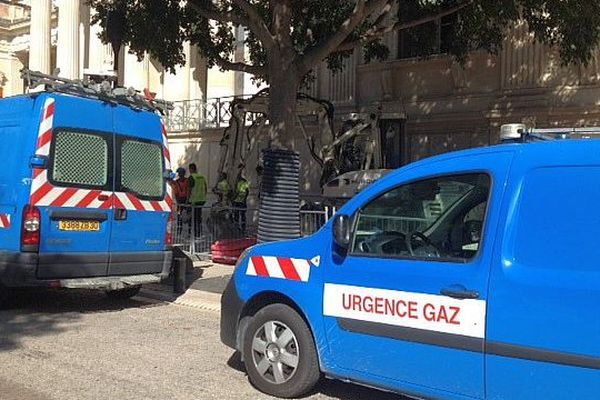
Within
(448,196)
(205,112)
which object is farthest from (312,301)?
(205,112)

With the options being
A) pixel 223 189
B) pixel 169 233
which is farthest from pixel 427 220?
pixel 223 189

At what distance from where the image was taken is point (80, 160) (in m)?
7.57

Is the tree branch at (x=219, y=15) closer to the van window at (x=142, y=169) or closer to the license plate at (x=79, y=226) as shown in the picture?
the van window at (x=142, y=169)

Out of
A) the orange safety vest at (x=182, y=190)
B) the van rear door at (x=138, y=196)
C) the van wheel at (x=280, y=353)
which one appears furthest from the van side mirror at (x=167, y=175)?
the orange safety vest at (x=182, y=190)

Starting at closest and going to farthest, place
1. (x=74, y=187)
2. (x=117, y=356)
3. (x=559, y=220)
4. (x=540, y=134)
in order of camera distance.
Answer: (x=559, y=220), (x=540, y=134), (x=117, y=356), (x=74, y=187)

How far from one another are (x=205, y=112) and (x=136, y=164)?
13.2m

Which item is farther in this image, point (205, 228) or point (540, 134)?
point (205, 228)

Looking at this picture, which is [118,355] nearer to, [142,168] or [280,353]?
[280,353]

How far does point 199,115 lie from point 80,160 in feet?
45.7

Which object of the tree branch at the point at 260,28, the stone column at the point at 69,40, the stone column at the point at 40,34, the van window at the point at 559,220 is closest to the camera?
the van window at the point at 559,220

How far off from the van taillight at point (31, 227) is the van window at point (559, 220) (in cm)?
532

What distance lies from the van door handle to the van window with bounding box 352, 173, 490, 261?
0.19m

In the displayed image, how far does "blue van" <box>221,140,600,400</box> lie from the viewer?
3430 mm

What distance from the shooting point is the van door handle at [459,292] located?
3723 mm
